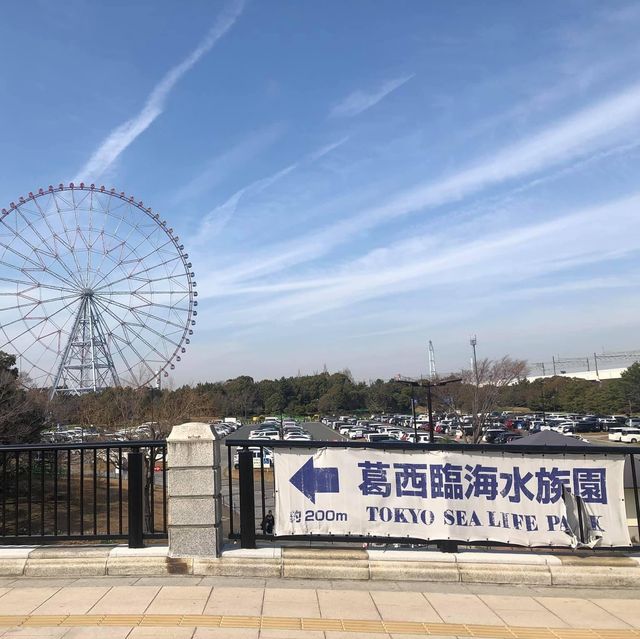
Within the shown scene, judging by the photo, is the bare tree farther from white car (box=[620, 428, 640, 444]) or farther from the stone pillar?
the stone pillar

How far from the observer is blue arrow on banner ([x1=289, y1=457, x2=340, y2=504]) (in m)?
6.04

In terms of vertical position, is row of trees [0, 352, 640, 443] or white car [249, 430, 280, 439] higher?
row of trees [0, 352, 640, 443]

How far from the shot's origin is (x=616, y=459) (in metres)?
6.06

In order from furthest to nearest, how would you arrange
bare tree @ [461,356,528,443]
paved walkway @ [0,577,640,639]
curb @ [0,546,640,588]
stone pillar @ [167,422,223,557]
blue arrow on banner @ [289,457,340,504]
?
bare tree @ [461,356,528,443] < blue arrow on banner @ [289,457,340,504] < stone pillar @ [167,422,223,557] < curb @ [0,546,640,588] < paved walkway @ [0,577,640,639]

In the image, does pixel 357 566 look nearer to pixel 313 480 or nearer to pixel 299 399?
pixel 313 480

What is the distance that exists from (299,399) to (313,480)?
95180mm

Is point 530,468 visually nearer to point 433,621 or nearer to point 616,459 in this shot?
point 616,459

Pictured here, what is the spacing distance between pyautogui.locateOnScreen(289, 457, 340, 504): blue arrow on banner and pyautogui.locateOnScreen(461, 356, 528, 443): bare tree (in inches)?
1532

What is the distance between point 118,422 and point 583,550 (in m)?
26.9

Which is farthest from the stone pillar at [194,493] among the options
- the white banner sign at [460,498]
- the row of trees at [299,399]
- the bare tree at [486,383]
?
the bare tree at [486,383]

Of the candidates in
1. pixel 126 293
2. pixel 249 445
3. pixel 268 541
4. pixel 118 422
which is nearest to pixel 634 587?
pixel 268 541

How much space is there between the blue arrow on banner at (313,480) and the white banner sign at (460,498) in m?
0.01

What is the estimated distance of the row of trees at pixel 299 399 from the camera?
27281 millimetres

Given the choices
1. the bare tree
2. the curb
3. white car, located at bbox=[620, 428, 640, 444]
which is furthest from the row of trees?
the curb
